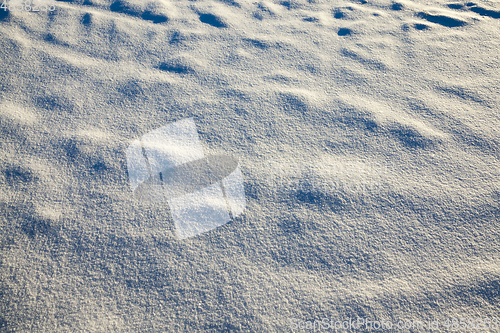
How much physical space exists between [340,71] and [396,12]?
95 cm

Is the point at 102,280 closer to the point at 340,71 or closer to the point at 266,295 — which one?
the point at 266,295

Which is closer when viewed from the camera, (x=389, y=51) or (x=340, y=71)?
(x=340, y=71)

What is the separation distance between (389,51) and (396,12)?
57 centimetres

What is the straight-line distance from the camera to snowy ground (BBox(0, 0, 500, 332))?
3.70ft

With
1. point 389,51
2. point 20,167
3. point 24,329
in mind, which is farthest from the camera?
point 389,51

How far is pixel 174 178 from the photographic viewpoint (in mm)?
1474

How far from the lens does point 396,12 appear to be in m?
2.41

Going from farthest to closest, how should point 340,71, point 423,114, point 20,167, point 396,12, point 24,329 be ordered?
point 396,12 < point 340,71 < point 423,114 < point 20,167 < point 24,329

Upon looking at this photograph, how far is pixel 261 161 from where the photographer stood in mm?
1539

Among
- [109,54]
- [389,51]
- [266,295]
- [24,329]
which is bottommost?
[24,329]

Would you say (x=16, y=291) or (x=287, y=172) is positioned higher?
(x=287, y=172)

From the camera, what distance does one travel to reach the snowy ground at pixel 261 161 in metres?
1.13

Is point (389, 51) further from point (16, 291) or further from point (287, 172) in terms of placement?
point (16, 291)

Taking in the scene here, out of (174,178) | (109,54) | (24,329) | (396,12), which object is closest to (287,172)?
(174,178)
